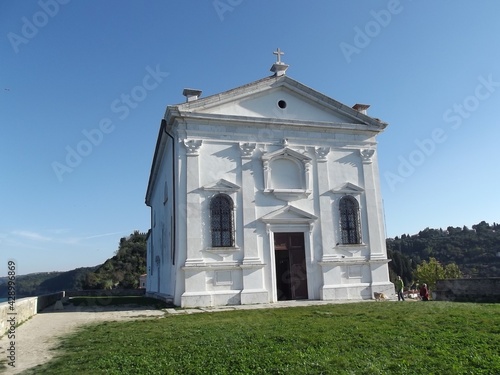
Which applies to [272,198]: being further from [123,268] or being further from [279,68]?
[123,268]

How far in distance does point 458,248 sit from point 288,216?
80.0 meters

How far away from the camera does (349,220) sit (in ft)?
65.4

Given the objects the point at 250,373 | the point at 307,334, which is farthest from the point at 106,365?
the point at 307,334

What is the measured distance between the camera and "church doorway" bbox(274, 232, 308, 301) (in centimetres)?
1873

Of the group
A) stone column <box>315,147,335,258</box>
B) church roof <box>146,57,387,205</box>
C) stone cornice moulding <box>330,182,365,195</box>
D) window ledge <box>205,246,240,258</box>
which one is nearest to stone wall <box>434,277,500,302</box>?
stone column <box>315,147,335,258</box>

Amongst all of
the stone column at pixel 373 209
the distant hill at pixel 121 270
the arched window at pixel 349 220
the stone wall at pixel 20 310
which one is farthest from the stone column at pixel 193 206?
the distant hill at pixel 121 270

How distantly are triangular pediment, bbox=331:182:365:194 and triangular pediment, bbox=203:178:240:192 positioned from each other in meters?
4.87

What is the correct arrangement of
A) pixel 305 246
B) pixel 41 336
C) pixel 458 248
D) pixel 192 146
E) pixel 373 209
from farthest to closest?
pixel 458 248
pixel 373 209
pixel 305 246
pixel 192 146
pixel 41 336

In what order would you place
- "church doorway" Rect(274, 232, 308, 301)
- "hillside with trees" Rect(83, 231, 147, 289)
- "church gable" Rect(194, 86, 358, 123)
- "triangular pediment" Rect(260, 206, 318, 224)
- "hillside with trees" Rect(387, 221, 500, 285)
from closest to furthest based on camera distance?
1. "triangular pediment" Rect(260, 206, 318, 224)
2. "church doorway" Rect(274, 232, 308, 301)
3. "church gable" Rect(194, 86, 358, 123)
4. "hillside with trees" Rect(83, 231, 147, 289)
5. "hillside with trees" Rect(387, 221, 500, 285)

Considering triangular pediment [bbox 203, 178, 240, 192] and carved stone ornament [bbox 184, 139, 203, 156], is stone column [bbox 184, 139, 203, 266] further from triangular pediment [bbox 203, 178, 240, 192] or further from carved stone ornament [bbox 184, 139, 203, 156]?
triangular pediment [bbox 203, 178, 240, 192]

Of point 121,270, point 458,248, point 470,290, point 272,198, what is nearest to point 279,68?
point 272,198

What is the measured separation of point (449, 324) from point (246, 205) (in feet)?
33.1

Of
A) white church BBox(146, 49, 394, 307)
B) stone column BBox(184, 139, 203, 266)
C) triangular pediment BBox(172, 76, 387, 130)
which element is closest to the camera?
stone column BBox(184, 139, 203, 266)

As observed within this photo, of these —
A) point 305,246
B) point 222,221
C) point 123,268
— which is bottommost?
point 305,246
